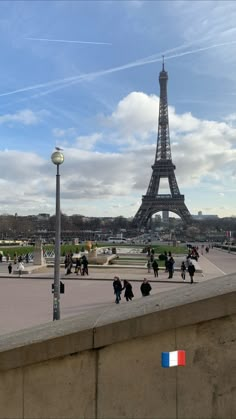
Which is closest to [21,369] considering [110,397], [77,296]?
[110,397]

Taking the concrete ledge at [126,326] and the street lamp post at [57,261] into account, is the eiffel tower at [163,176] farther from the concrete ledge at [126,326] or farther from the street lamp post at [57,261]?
the concrete ledge at [126,326]

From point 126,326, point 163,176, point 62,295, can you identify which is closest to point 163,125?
point 163,176

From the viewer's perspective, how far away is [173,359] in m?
5.09

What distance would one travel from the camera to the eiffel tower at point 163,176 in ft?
488

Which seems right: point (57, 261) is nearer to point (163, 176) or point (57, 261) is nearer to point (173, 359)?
point (173, 359)

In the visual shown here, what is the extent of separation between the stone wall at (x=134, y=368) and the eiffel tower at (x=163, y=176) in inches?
5627

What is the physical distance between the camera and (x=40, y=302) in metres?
19.2

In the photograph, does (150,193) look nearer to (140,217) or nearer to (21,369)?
(140,217)

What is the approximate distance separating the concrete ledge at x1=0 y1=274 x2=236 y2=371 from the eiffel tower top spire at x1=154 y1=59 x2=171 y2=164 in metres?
148

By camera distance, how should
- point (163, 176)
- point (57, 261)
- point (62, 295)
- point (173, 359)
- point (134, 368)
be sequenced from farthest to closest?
point (163, 176), point (62, 295), point (57, 261), point (134, 368), point (173, 359)

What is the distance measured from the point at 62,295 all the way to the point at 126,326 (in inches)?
657

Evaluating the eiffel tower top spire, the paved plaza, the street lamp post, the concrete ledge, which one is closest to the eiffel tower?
the eiffel tower top spire

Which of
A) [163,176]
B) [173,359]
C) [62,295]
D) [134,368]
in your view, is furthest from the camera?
[163,176]

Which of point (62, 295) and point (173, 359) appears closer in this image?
point (173, 359)
